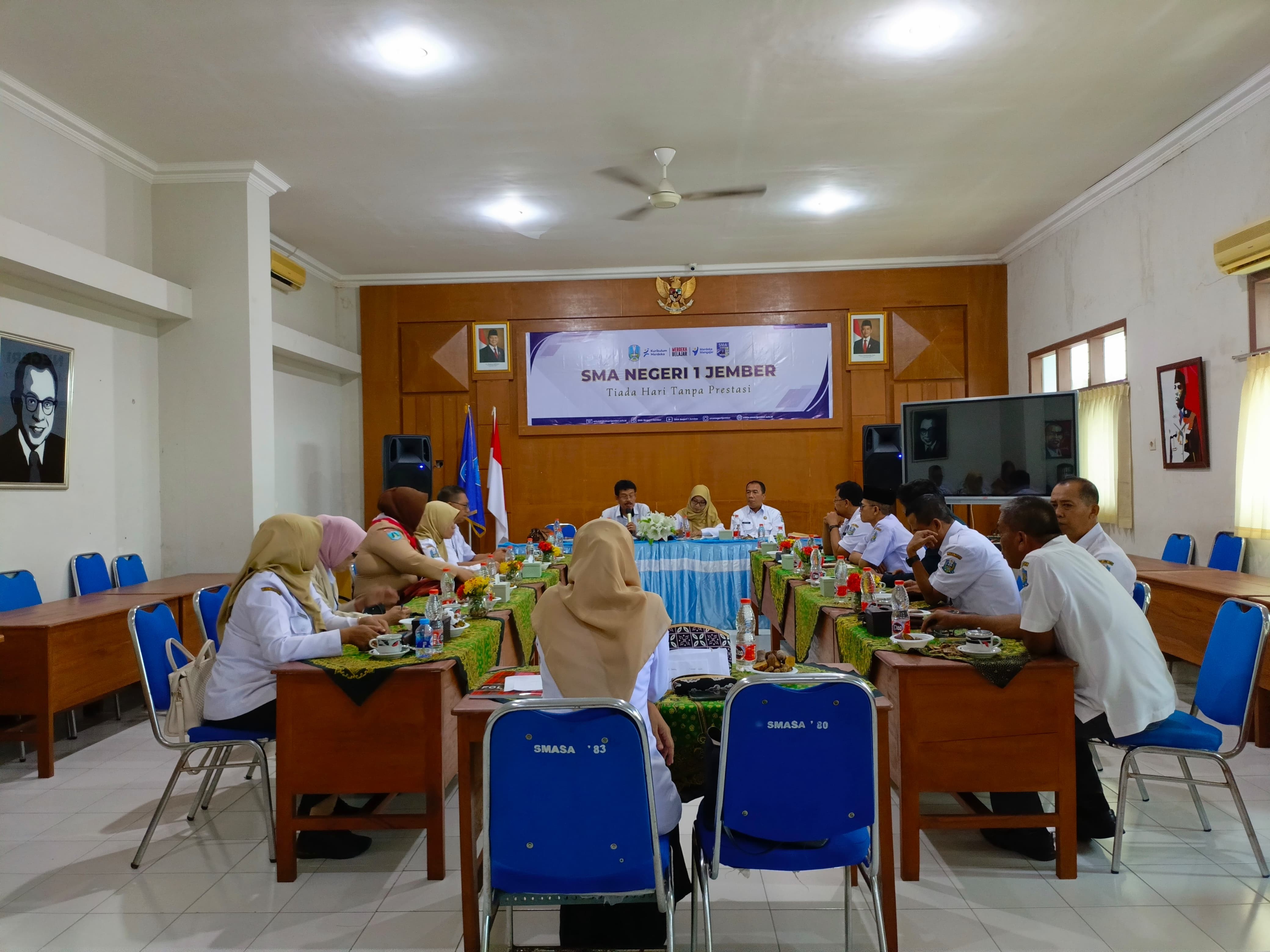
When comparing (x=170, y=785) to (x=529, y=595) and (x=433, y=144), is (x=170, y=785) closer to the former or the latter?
(x=529, y=595)

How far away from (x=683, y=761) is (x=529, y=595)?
8.12 ft

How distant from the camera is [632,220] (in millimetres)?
7676

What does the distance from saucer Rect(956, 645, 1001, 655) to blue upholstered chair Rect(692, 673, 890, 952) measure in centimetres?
96

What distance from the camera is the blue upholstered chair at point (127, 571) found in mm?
5695

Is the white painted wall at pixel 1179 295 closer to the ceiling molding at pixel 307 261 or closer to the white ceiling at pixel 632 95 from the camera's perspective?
the white ceiling at pixel 632 95

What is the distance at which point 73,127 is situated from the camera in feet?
17.5

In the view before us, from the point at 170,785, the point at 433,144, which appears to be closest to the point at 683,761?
the point at 170,785

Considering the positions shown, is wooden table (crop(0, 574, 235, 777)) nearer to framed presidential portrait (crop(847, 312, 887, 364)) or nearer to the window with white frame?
framed presidential portrait (crop(847, 312, 887, 364))

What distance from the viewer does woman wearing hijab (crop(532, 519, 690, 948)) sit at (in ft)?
7.47

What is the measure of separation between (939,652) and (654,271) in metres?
7.20

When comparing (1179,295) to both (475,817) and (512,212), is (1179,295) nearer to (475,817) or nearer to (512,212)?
(512,212)

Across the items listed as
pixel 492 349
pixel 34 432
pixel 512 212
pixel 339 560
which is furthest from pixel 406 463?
pixel 339 560

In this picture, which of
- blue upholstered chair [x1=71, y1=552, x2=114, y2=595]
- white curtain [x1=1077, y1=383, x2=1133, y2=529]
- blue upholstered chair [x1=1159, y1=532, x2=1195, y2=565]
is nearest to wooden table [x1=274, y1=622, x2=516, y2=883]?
blue upholstered chair [x1=71, y1=552, x2=114, y2=595]

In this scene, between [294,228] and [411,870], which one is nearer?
[411,870]
